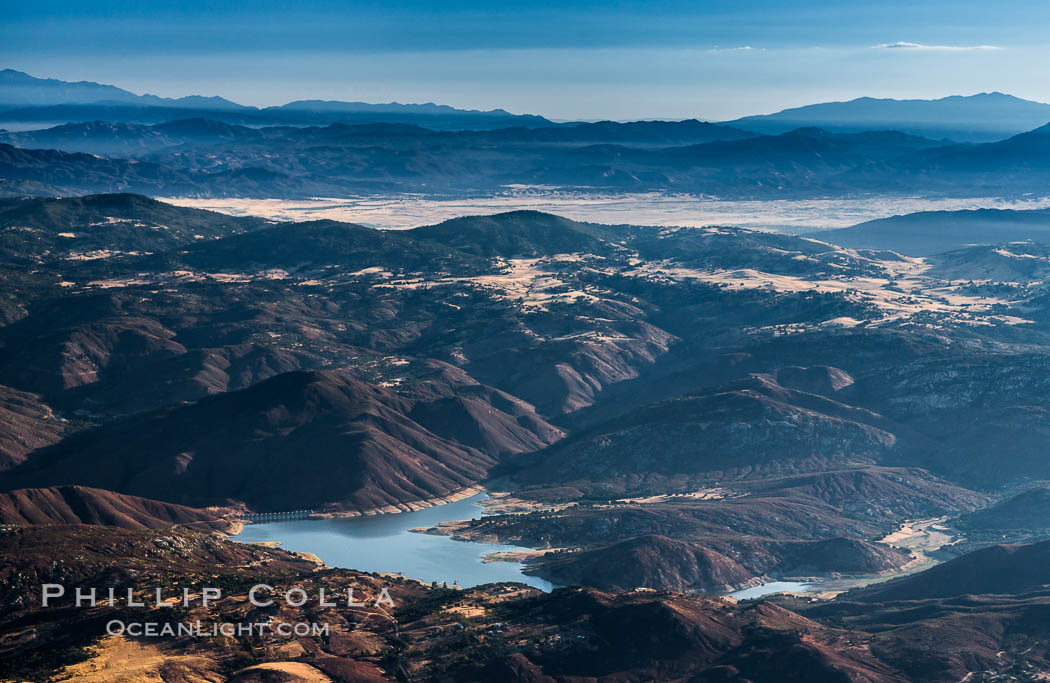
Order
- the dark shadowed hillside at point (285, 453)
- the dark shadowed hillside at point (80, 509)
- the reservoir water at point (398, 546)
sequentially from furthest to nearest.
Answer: the dark shadowed hillside at point (285, 453) → the reservoir water at point (398, 546) → the dark shadowed hillside at point (80, 509)

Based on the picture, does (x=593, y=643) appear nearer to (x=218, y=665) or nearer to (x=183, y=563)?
(x=218, y=665)

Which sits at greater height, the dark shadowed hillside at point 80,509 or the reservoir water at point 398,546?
the dark shadowed hillside at point 80,509

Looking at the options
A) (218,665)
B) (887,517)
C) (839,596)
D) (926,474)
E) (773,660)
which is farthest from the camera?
(926,474)

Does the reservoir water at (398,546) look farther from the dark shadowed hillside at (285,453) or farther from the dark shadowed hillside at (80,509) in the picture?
the dark shadowed hillside at (80,509)

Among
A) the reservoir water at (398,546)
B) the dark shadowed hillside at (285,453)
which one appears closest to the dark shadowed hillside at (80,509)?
the reservoir water at (398,546)

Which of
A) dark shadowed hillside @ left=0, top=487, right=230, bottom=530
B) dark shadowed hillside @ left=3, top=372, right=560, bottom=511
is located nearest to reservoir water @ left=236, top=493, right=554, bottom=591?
dark shadowed hillside @ left=3, top=372, right=560, bottom=511

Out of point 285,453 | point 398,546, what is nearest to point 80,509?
point 398,546

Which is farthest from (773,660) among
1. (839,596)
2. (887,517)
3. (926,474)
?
(926,474)

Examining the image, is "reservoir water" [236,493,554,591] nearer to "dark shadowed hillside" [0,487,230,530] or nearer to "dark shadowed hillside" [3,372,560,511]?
"dark shadowed hillside" [3,372,560,511]

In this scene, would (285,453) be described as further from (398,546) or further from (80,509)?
(80,509)

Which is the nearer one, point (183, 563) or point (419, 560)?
point (183, 563)
